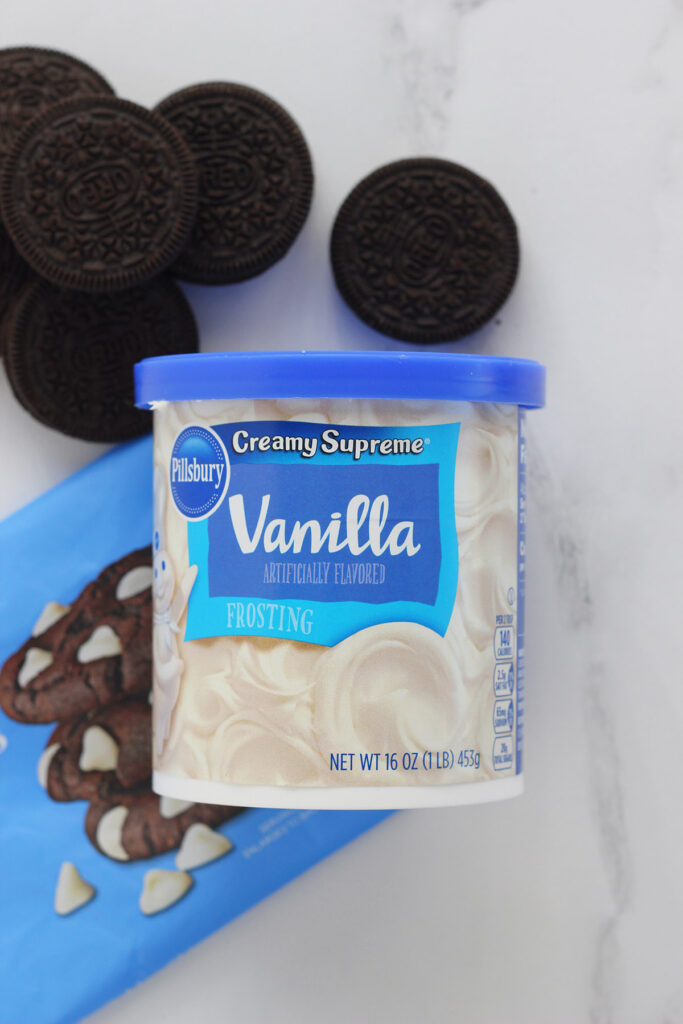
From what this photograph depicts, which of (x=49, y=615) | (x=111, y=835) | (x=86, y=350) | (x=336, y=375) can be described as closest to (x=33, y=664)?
(x=49, y=615)

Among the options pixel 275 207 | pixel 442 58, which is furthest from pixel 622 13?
pixel 275 207

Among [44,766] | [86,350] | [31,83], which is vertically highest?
[31,83]

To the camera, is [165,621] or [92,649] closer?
[165,621]

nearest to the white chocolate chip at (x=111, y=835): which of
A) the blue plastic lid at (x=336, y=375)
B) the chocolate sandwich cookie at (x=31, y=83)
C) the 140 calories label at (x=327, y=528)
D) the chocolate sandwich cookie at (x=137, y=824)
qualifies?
the chocolate sandwich cookie at (x=137, y=824)

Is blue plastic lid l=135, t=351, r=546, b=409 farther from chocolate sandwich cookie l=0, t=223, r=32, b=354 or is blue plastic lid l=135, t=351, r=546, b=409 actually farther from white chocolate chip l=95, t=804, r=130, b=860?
white chocolate chip l=95, t=804, r=130, b=860

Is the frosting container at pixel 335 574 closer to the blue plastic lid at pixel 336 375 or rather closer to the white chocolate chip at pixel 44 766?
the blue plastic lid at pixel 336 375

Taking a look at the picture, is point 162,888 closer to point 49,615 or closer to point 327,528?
point 49,615

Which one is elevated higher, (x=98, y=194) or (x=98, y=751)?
(x=98, y=194)
